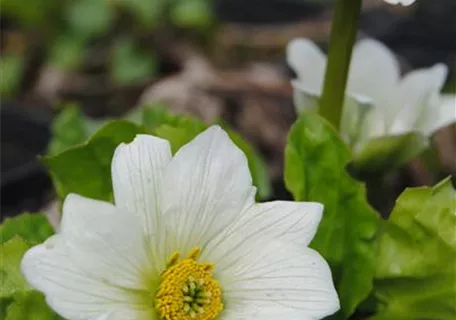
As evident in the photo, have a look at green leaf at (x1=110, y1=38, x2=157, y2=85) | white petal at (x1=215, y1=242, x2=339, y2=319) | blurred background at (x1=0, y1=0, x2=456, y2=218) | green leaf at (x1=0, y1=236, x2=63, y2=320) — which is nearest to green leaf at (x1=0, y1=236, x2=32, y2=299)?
green leaf at (x1=0, y1=236, x2=63, y2=320)

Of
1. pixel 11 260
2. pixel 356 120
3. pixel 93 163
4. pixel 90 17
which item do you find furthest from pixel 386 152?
pixel 90 17

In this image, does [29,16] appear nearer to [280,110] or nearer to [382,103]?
[280,110]

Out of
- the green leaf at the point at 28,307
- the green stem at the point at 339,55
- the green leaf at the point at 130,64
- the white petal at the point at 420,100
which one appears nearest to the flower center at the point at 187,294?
the green leaf at the point at 28,307

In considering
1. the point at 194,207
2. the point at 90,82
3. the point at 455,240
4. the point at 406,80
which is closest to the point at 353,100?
the point at 406,80

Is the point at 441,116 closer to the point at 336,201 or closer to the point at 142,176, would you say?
the point at 336,201

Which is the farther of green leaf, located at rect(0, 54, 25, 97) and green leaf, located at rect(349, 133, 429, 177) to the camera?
green leaf, located at rect(0, 54, 25, 97)

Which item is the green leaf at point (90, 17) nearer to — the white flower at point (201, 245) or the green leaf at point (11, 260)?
the green leaf at point (11, 260)

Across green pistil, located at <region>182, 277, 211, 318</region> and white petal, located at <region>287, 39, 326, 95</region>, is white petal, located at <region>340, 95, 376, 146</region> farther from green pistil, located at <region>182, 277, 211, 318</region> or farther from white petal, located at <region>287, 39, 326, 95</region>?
green pistil, located at <region>182, 277, 211, 318</region>
